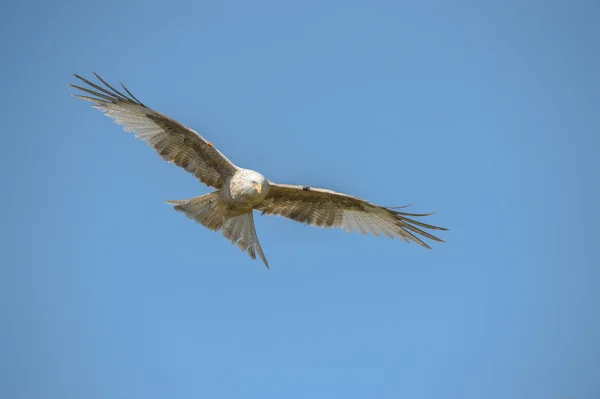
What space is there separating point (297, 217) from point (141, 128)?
3.41 metres

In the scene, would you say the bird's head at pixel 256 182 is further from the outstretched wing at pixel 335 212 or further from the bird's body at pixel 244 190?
the outstretched wing at pixel 335 212

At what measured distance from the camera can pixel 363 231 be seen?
57.2ft

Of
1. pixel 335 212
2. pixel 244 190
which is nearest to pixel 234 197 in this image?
pixel 244 190

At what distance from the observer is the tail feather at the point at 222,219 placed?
16.4 m

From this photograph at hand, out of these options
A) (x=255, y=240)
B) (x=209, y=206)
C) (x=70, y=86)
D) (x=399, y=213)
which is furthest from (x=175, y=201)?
(x=399, y=213)

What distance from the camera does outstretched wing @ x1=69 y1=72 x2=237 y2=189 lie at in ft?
52.8

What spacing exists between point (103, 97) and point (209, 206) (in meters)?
2.70

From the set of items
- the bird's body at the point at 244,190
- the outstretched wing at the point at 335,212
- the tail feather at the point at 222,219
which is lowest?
the tail feather at the point at 222,219

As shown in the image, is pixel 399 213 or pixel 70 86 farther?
pixel 399 213

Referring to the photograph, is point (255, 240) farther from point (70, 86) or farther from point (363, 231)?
point (70, 86)

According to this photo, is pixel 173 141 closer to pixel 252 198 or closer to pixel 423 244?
pixel 252 198

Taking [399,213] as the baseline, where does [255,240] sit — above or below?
below

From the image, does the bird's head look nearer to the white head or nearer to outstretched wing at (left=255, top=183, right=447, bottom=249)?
Result: the white head

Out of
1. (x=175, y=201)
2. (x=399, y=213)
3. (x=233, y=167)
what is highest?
(x=399, y=213)
